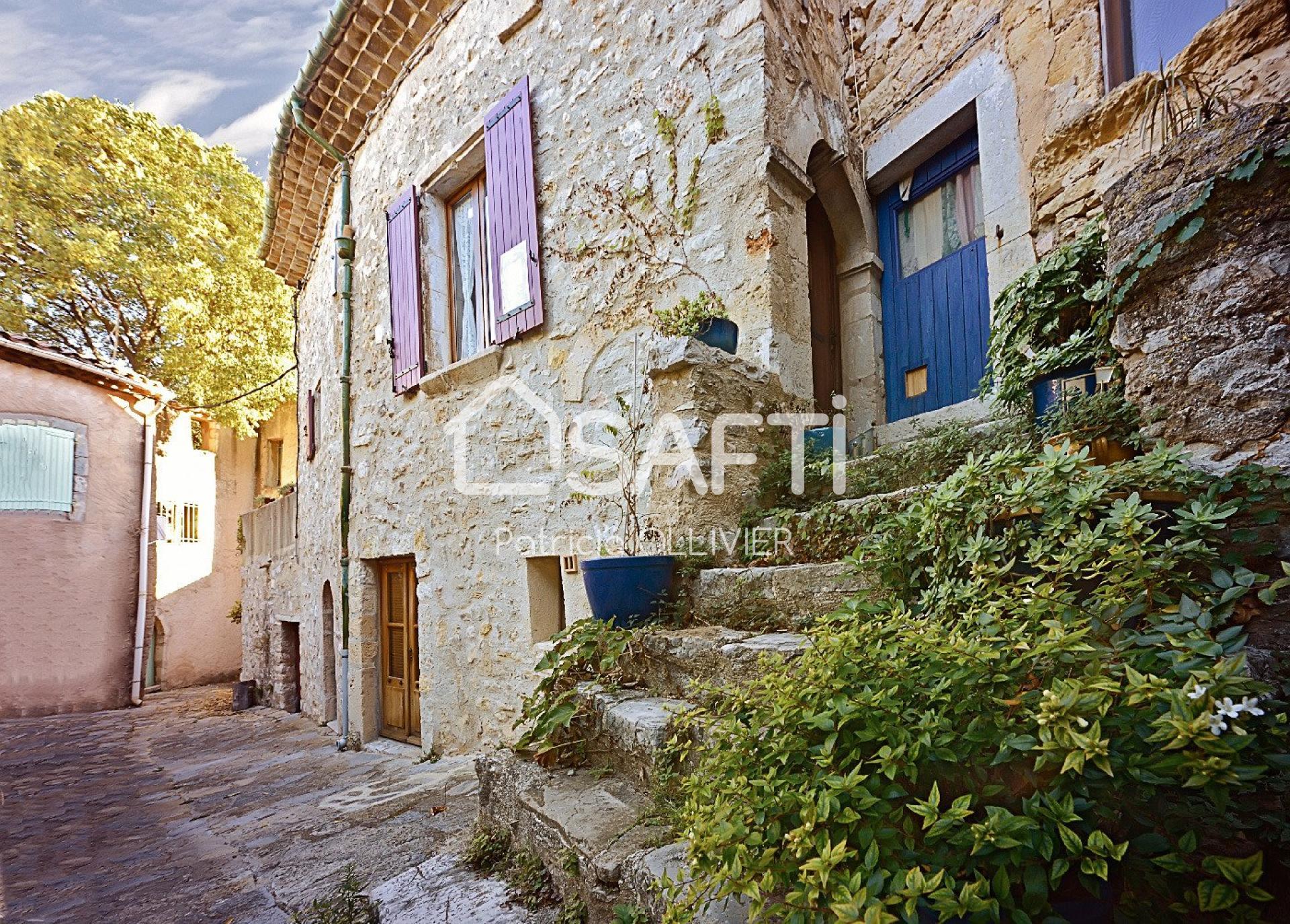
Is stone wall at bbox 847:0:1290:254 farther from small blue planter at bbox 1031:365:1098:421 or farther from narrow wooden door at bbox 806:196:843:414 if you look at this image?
small blue planter at bbox 1031:365:1098:421

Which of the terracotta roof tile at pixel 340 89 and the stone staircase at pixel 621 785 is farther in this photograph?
the terracotta roof tile at pixel 340 89

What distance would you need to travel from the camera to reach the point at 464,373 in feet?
16.5

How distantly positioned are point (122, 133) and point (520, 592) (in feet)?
40.3

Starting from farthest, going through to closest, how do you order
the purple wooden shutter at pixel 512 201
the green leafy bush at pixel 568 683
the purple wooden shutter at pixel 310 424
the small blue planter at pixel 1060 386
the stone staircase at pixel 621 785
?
1. the purple wooden shutter at pixel 310 424
2. the purple wooden shutter at pixel 512 201
3. the green leafy bush at pixel 568 683
4. the small blue planter at pixel 1060 386
5. the stone staircase at pixel 621 785

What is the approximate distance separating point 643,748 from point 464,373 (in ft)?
11.7

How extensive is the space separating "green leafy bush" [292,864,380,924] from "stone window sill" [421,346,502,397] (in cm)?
320

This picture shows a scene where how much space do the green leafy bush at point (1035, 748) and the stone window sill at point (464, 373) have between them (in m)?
3.60

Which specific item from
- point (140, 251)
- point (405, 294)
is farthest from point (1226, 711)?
point (140, 251)

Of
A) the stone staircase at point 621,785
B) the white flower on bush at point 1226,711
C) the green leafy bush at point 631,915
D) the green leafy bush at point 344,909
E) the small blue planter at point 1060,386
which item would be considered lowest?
the green leafy bush at point 344,909

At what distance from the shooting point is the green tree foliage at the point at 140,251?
1073cm

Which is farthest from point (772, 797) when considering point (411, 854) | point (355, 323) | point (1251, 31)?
point (355, 323)

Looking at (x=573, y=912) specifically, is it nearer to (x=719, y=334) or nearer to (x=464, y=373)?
(x=719, y=334)

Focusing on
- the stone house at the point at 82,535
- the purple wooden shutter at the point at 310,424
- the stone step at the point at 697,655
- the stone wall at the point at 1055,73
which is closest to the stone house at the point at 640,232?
the stone wall at the point at 1055,73

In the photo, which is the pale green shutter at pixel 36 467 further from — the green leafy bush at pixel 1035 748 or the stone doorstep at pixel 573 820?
the green leafy bush at pixel 1035 748
